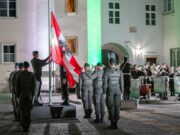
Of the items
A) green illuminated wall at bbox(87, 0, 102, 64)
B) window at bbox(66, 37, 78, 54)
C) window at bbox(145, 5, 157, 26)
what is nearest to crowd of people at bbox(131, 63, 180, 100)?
green illuminated wall at bbox(87, 0, 102, 64)

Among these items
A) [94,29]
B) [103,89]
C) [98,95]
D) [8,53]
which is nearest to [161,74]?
[94,29]

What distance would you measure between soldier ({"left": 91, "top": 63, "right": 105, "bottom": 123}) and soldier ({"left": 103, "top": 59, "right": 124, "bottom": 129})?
6.46 feet

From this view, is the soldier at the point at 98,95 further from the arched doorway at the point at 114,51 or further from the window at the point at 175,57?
the arched doorway at the point at 114,51

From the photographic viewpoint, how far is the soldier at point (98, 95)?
17.1 m

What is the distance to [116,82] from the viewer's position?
1512cm

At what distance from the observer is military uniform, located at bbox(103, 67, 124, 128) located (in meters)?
15.0

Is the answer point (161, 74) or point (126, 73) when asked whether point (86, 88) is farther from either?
point (161, 74)

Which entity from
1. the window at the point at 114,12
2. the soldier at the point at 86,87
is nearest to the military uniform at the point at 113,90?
the soldier at the point at 86,87

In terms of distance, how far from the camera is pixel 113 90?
15.0m

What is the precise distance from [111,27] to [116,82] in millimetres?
27271

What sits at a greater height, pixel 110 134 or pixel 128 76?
pixel 128 76

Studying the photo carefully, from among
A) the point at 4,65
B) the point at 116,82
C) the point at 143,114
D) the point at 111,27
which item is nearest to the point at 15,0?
the point at 4,65

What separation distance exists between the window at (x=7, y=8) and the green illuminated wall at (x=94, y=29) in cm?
565

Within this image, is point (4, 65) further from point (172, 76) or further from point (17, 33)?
point (172, 76)
